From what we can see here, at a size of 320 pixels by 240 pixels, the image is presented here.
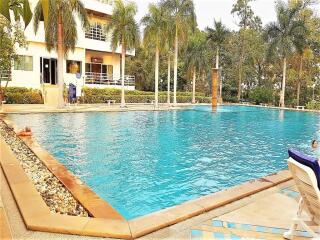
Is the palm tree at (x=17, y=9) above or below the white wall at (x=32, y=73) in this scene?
below

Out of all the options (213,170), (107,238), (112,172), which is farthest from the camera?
(213,170)

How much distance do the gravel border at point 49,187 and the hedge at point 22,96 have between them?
60.6 ft

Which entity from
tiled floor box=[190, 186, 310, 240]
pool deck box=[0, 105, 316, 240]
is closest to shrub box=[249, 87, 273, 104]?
pool deck box=[0, 105, 316, 240]

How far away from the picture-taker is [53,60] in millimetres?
30984

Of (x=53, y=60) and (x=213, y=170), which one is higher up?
(x=53, y=60)

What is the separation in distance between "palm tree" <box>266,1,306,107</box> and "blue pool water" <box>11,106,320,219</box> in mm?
21451

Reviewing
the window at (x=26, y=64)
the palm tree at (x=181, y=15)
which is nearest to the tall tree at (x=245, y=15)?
the palm tree at (x=181, y=15)

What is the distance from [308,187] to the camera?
3264 millimetres

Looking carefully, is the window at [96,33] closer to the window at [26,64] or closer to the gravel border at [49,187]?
the window at [26,64]

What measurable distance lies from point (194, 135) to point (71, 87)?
15.7 meters

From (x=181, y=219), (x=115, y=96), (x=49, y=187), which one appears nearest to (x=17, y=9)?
(x=181, y=219)

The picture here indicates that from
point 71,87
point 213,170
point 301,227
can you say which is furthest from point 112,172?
point 71,87

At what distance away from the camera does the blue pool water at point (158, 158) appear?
6.36m

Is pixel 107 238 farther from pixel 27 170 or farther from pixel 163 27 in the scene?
pixel 163 27
